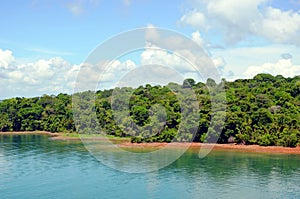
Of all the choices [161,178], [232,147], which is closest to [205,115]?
[232,147]

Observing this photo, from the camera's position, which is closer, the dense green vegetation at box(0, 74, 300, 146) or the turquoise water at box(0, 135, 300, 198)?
the turquoise water at box(0, 135, 300, 198)

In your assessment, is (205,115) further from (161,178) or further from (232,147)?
(161,178)

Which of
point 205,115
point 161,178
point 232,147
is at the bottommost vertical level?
point 161,178

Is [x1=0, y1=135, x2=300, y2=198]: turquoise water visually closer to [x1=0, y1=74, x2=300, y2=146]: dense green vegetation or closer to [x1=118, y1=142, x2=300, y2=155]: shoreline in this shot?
[x1=118, y1=142, x2=300, y2=155]: shoreline

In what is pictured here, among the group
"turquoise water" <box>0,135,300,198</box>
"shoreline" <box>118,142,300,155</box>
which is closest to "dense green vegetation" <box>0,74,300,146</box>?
"shoreline" <box>118,142,300,155</box>

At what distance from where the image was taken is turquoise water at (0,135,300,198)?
18859 millimetres

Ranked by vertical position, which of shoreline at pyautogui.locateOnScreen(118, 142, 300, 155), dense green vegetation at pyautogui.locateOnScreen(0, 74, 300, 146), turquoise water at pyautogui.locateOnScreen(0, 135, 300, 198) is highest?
dense green vegetation at pyautogui.locateOnScreen(0, 74, 300, 146)

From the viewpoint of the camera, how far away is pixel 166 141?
120 ft

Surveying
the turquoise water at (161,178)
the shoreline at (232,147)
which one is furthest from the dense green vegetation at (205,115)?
the turquoise water at (161,178)

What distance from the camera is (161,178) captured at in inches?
863

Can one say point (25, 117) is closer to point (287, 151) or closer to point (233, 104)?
point (233, 104)

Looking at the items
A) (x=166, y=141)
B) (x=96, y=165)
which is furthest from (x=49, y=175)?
(x=166, y=141)

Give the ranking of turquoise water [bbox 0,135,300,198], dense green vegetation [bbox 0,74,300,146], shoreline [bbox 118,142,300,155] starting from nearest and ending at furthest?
turquoise water [bbox 0,135,300,198], shoreline [bbox 118,142,300,155], dense green vegetation [bbox 0,74,300,146]

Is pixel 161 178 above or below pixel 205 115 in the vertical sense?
below
